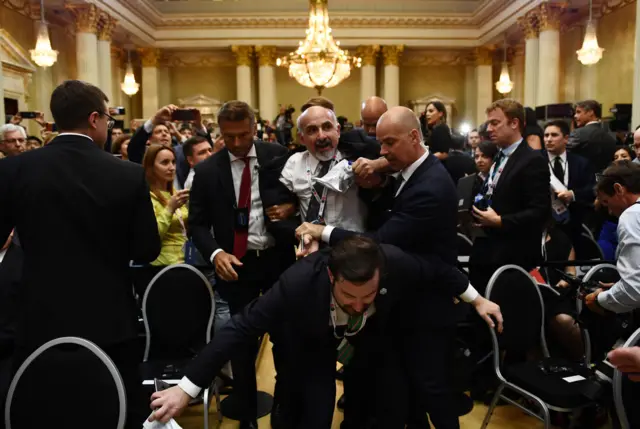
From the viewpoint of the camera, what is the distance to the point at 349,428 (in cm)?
298

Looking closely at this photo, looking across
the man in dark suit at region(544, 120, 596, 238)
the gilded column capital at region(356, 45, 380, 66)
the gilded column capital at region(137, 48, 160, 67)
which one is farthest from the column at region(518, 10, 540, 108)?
the gilded column capital at region(137, 48, 160, 67)

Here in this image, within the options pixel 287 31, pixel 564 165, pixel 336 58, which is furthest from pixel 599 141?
pixel 287 31

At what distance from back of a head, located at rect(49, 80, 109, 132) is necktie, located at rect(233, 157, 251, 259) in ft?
3.40

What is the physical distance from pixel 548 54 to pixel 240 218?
13.4 meters

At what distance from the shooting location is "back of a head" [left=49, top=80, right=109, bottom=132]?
7.12ft

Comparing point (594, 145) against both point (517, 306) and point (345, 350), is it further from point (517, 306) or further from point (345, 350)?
point (345, 350)

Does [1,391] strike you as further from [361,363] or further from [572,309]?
[572,309]

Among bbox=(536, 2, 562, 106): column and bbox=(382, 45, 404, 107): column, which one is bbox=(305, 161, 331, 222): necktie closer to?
bbox=(536, 2, 562, 106): column

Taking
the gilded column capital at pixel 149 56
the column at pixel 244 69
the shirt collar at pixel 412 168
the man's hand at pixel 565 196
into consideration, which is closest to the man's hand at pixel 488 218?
the shirt collar at pixel 412 168

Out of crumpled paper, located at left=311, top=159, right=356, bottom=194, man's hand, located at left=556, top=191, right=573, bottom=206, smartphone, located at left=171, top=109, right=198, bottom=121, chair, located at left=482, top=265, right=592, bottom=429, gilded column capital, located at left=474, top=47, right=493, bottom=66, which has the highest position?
gilded column capital, located at left=474, top=47, right=493, bottom=66

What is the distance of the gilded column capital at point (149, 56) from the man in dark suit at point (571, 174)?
17.2m

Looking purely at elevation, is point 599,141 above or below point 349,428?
above

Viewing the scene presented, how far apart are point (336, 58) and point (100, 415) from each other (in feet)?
31.7

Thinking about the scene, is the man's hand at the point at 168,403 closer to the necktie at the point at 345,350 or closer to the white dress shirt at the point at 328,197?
the necktie at the point at 345,350
